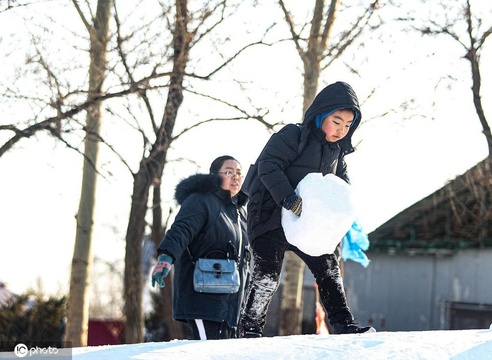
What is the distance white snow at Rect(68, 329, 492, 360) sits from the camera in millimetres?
4270

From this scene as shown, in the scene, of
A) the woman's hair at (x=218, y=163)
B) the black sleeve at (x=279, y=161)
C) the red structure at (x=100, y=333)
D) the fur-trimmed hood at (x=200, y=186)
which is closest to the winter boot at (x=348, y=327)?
the black sleeve at (x=279, y=161)

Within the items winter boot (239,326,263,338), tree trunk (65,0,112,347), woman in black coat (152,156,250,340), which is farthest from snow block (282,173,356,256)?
tree trunk (65,0,112,347)

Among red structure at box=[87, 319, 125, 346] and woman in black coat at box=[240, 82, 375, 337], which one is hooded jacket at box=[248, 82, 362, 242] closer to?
woman in black coat at box=[240, 82, 375, 337]

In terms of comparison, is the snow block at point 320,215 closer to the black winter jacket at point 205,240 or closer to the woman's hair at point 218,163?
the black winter jacket at point 205,240

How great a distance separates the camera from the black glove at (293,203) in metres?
5.54

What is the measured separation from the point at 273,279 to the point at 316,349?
4.94 ft

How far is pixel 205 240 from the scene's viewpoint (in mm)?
6594

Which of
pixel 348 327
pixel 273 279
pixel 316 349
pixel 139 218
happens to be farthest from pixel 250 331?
pixel 139 218

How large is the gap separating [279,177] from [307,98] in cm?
640

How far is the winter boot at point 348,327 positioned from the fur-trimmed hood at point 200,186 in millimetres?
1380

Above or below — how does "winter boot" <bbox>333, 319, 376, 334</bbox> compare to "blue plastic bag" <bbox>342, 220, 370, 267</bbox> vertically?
below

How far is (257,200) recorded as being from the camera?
230 inches

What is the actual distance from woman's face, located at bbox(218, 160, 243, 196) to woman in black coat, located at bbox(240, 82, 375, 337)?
0.93m

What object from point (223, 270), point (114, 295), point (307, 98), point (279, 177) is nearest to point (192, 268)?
point (223, 270)
